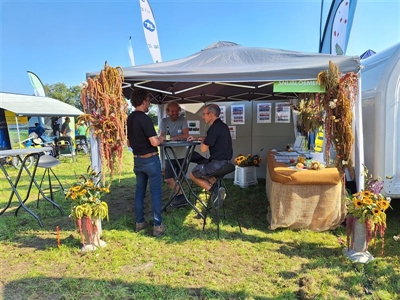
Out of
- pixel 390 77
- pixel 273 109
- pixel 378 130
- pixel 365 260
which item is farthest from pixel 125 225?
pixel 273 109

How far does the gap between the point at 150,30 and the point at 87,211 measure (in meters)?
7.53

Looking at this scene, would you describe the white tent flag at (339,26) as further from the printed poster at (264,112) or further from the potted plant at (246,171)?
the potted plant at (246,171)

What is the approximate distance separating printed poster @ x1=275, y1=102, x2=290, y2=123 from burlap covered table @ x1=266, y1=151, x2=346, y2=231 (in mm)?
3075

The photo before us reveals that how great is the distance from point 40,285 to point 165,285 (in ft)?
3.45

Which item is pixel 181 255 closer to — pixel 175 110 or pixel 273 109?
pixel 175 110

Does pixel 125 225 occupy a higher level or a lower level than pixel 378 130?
lower

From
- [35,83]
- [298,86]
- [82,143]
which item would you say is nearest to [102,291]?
[298,86]

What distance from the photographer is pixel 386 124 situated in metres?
2.90

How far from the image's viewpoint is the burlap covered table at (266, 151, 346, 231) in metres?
2.95

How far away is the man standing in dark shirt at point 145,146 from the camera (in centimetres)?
289

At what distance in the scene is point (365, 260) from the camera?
240cm

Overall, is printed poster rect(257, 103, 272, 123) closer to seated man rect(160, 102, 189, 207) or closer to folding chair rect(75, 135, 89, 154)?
seated man rect(160, 102, 189, 207)

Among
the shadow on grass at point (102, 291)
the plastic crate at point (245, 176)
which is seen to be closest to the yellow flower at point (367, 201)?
the shadow on grass at point (102, 291)

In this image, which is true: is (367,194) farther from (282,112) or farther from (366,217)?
(282,112)
